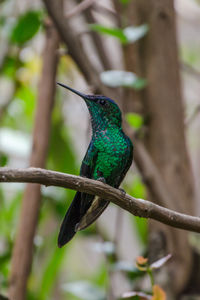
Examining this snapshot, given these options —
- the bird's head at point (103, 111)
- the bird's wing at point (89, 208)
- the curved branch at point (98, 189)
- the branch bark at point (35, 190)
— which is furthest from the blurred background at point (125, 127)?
the curved branch at point (98, 189)

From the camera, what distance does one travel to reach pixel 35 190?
2.20 meters

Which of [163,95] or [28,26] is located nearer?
[28,26]

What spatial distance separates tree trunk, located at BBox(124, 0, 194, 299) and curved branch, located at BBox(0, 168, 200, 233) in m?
1.24

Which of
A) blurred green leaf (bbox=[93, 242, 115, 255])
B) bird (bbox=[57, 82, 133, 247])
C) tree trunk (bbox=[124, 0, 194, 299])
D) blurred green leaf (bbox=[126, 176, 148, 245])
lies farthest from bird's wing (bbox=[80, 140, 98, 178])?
blurred green leaf (bbox=[126, 176, 148, 245])

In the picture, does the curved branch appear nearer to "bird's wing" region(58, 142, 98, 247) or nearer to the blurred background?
"bird's wing" region(58, 142, 98, 247)

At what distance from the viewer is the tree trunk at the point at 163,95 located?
259cm

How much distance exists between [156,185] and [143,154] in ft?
0.55

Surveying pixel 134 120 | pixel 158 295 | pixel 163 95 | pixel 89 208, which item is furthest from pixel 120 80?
pixel 158 295

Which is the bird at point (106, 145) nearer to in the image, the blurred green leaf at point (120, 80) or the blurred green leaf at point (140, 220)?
the blurred green leaf at point (120, 80)

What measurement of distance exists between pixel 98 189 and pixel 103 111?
44 centimetres

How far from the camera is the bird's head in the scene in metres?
1.56

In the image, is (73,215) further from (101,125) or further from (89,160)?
(101,125)

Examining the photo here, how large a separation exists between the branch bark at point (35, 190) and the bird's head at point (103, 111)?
0.73 m

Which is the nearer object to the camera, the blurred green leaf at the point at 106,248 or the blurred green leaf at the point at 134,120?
the blurred green leaf at the point at 134,120
